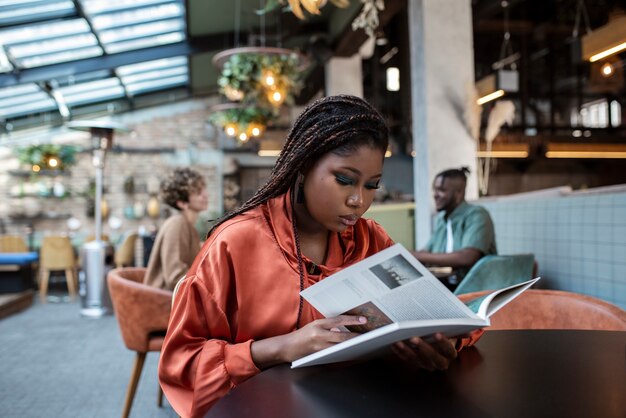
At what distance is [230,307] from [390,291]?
0.36 m

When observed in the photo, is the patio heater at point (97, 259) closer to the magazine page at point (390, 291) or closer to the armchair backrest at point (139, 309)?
the armchair backrest at point (139, 309)

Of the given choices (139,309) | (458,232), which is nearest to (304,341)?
(139,309)

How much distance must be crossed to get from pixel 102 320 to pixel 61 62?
439 cm

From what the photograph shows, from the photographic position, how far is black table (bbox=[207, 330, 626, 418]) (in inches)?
28.0

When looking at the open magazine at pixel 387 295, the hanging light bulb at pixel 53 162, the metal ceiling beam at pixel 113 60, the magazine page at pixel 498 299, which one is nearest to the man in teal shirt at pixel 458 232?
the magazine page at pixel 498 299

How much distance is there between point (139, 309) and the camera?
2365mm

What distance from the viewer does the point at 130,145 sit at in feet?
36.8

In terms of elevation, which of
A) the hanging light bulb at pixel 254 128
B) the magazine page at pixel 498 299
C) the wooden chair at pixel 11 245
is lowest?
the wooden chair at pixel 11 245

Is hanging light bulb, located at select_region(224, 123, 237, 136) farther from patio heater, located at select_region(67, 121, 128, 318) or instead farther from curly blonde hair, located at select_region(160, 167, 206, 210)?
curly blonde hair, located at select_region(160, 167, 206, 210)

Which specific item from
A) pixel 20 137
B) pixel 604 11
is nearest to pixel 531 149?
pixel 604 11

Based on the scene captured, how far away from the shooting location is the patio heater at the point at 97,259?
626 centimetres

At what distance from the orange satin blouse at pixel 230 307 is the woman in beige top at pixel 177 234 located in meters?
1.75

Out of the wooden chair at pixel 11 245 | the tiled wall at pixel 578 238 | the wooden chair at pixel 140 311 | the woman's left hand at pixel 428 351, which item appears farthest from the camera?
the wooden chair at pixel 11 245

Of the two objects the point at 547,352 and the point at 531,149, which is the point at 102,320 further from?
the point at 531,149
